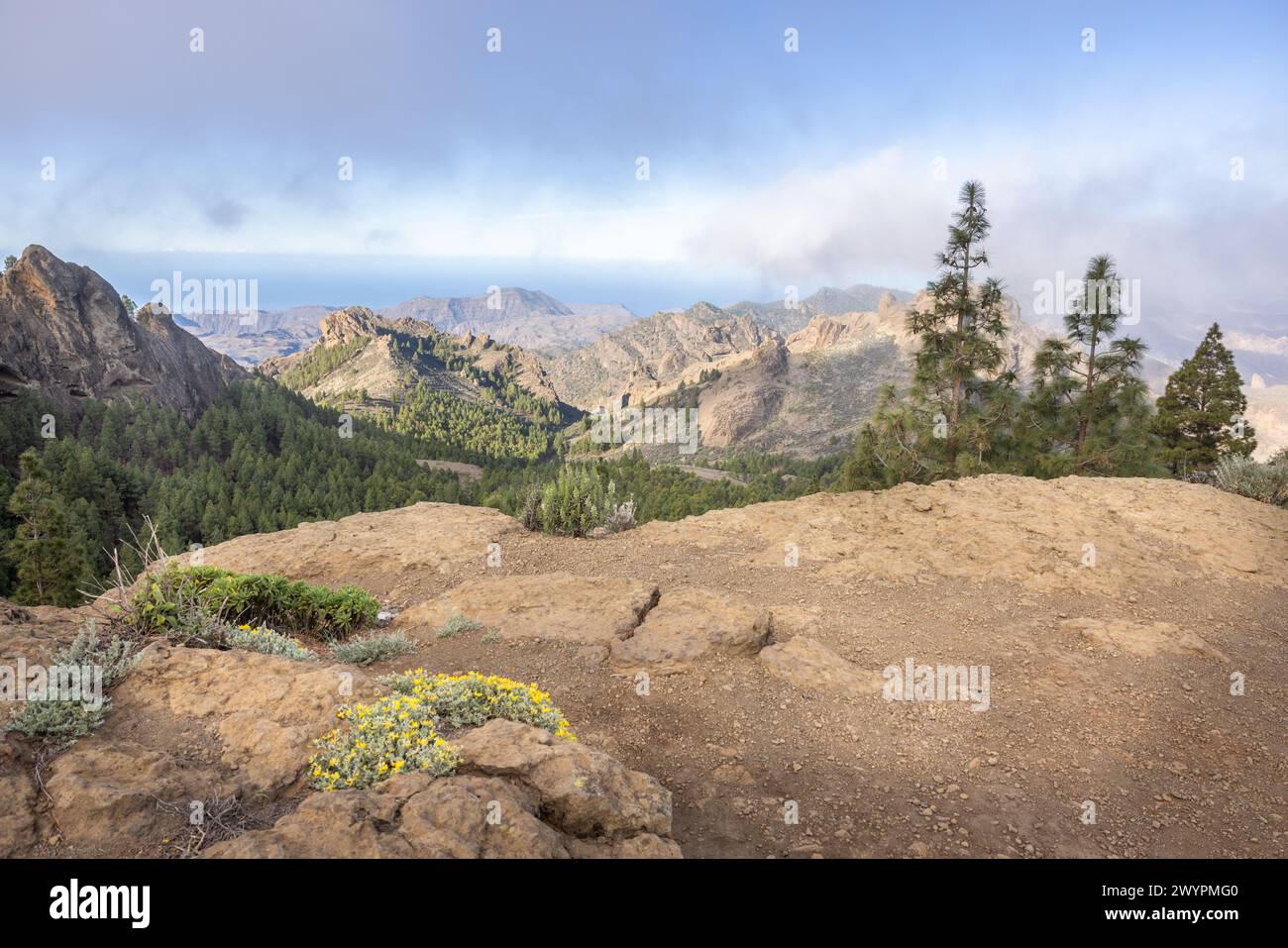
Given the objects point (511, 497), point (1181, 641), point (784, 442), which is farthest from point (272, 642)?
point (784, 442)

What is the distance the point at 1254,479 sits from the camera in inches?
614

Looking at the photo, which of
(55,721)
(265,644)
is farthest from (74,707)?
(265,644)

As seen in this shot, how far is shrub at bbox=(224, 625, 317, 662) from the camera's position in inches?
298

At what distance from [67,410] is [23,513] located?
8111 centimetres

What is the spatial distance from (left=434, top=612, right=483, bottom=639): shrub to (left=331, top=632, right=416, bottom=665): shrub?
1.59 ft

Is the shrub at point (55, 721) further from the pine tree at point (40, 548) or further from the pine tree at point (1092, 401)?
the pine tree at point (40, 548)

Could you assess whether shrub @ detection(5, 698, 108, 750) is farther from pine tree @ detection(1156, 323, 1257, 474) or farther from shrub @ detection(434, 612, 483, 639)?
pine tree @ detection(1156, 323, 1257, 474)

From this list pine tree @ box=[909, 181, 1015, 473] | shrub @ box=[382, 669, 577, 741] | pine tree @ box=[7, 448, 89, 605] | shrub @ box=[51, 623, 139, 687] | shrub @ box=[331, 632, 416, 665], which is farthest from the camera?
pine tree @ box=[7, 448, 89, 605]

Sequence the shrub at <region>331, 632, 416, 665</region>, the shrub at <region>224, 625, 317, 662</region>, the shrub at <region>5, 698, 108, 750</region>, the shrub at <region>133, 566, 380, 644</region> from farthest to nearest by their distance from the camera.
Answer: the shrub at <region>331, 632, 416, 665</region> < the shrub at <region>133, 566, 380, 644</region> < the shrub at <region>224, 625, 317, 662</region> < the shrub at <region>5, 698, 108, 750</region>

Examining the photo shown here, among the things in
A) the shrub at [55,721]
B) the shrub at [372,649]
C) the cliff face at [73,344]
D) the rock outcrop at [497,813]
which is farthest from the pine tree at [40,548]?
the cliff face at [73,344]

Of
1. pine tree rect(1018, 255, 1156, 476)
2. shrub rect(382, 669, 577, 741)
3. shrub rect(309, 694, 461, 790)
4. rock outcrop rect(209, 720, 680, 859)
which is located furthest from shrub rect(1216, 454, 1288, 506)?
shrub rect(309, 694, 461, 790)

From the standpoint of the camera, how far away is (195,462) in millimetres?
96438

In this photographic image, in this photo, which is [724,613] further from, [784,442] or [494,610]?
[784,442]

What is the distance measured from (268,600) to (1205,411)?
138 feet
